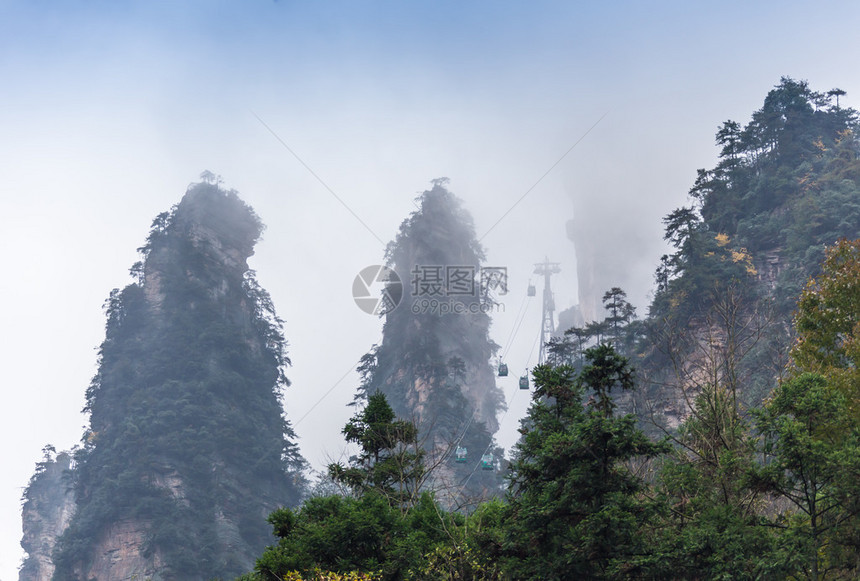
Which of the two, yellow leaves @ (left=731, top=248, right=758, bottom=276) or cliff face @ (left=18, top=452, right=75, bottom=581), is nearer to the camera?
yellow leaves @ (left=731, top=248, right=758, bottom=276)

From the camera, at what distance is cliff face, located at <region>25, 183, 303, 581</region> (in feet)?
156

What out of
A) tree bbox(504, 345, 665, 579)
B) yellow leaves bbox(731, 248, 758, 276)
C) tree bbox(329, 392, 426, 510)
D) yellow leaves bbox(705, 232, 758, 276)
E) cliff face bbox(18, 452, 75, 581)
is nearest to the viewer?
tree bbox(504, 345, 665, 579)

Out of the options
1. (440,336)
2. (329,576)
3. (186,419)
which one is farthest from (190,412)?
(329,576)

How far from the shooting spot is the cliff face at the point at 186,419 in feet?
156

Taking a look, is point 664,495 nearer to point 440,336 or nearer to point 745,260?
point 745,260

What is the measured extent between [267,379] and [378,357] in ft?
29.1

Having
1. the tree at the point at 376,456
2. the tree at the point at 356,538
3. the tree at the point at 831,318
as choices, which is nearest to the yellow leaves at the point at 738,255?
the tree at the point at 831,318

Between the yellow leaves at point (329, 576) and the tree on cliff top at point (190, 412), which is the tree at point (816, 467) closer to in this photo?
the yellow leaves at point (329, 576)

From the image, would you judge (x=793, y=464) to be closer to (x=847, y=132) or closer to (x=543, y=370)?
(x=543, y=370)

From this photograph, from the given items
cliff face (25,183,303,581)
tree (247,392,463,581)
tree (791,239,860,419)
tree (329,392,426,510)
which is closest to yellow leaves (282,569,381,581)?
tree (247,392,463,581)

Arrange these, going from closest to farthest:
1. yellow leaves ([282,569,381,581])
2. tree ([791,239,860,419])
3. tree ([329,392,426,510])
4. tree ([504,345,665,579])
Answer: tree ([504,345,665,579]) → yellow leaves ([282,569,381,581]) → tree ([791,239,860,419]) → tree ([329,392,426,510])

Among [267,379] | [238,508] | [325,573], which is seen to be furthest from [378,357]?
[325,573]

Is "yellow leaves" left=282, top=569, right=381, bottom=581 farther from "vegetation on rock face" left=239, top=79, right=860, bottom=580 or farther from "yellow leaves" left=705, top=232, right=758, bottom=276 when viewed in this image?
"yellow leaves" left=705, top=232, right=758, bottom=276

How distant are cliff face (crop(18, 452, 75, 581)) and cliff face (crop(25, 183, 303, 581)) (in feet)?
3.90
